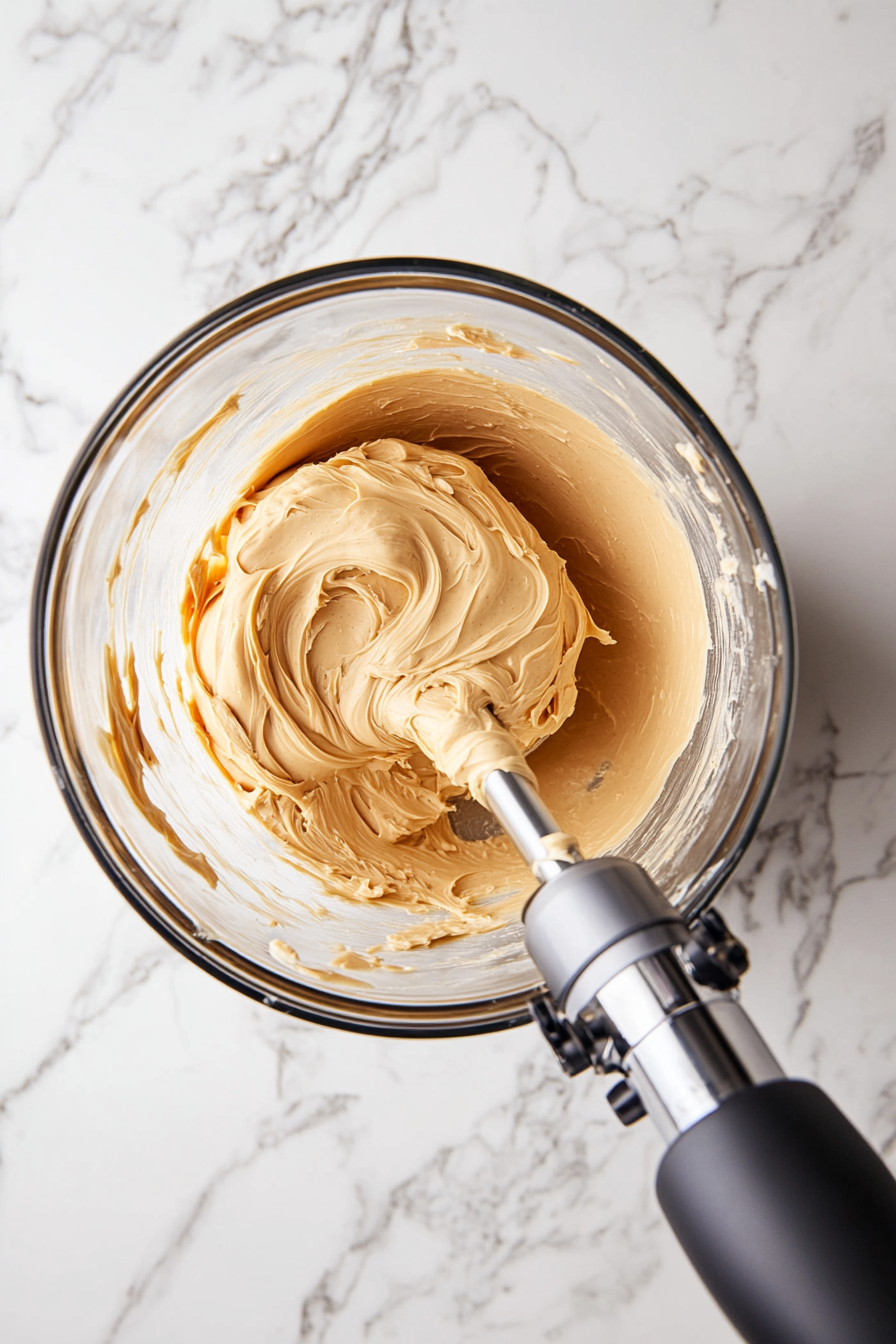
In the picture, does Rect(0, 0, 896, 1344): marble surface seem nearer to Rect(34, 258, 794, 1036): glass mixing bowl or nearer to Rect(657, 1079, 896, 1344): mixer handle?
Rect(34, 258, 794, 1036): glass mixing bowl

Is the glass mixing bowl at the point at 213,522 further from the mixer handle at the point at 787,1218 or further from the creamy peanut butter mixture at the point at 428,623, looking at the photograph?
the mixer handle at the point at 787,1218

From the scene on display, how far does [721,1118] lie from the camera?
58cm

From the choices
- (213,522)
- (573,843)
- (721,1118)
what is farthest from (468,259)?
(721,1118)

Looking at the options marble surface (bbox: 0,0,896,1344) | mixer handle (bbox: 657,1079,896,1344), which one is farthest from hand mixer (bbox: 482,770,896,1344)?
marble surface (bbox: 0,0,896,1344)

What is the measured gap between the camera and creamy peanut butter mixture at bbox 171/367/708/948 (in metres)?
1.04

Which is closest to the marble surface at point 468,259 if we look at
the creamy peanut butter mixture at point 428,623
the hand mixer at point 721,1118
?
the creamy peanut butter mixture at point 428,623

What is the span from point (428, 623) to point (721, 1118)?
24.9 inches

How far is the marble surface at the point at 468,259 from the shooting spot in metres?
1.18

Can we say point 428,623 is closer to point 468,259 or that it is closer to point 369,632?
point 369,632

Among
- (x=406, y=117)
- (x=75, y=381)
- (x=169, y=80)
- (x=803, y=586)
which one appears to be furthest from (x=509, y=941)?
(x=169, y=80)

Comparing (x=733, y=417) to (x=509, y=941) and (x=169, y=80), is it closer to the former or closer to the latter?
(x=509, y=941)

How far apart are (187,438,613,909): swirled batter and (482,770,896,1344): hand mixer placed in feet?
1.16

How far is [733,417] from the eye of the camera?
118cm

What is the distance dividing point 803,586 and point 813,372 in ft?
0.95
